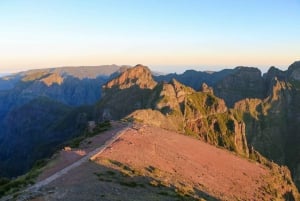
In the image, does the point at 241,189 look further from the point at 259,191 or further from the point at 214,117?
the point at 214,117

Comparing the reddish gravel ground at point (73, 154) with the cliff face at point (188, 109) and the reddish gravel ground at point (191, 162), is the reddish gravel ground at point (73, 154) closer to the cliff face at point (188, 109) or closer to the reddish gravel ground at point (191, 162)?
the reddish gravel ground at point (191, 162)

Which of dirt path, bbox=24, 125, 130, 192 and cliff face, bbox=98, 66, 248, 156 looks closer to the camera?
dirt path, bbox=24, 125, 130, 192

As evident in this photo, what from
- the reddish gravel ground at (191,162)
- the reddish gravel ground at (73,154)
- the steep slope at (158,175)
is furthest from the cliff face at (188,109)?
the reddish gravel ground at (73,154)

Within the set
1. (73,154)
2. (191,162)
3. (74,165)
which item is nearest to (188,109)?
(191,162)

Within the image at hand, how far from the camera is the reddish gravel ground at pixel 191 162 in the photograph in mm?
40125

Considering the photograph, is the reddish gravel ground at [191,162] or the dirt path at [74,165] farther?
the reddish gravel ground at [191,162]

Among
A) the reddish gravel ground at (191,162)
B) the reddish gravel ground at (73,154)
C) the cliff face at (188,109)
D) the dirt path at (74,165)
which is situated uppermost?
the dirt path at (74,165)

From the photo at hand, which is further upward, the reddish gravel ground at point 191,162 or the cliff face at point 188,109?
the reddish gravel ground at point 191,162

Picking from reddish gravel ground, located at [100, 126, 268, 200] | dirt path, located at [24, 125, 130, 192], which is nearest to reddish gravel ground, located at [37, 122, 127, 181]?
dirt path, located at [24, 125, 130, 192]

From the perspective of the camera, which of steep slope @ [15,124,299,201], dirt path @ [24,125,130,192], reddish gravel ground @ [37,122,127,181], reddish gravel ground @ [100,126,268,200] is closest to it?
steep slope @ [15,124,299,201]

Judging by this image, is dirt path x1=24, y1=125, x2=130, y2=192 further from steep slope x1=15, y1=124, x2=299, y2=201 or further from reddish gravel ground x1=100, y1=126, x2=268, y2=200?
reddish gravel ground x1=100, y1=126, x2=268, y2=200

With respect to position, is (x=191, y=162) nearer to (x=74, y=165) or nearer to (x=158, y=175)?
(x=158, y=175)

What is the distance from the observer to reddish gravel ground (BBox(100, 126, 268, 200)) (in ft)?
132

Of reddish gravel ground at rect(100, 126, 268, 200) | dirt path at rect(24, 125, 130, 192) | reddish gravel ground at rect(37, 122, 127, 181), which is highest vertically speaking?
dirt path at rect(24, 125, 130, 192)
